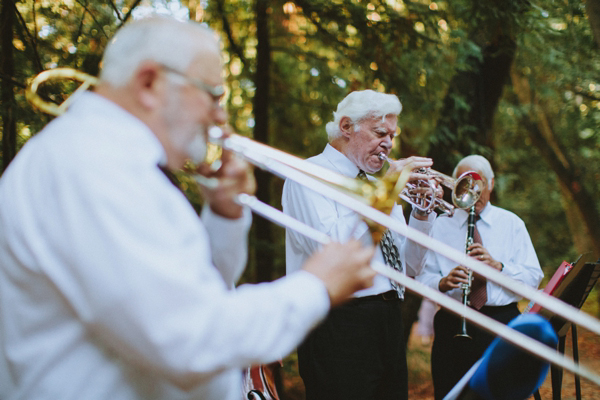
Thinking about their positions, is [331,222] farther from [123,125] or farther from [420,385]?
[420,385]

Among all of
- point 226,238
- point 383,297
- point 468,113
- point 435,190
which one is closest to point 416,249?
point 435,190

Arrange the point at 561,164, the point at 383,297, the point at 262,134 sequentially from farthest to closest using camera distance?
the point at 561,164 < the point at 262,134 < the point at 383,297

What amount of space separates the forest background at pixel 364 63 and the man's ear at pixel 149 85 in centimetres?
253

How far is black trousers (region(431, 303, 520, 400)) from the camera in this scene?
3.61 meters

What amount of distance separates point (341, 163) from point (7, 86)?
238 centimetres

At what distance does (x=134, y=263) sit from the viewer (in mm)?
1074

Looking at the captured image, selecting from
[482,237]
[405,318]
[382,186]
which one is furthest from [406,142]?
[382,186]

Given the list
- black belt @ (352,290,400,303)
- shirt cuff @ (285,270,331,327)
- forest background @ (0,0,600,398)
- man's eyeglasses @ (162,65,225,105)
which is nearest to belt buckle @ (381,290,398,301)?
black belt @ (352,290,400,303)

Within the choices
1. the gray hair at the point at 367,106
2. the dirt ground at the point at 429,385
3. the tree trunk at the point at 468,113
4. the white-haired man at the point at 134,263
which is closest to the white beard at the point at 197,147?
the white-haired man at the point at 134,263

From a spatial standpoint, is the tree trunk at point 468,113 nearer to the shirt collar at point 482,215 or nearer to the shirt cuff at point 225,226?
the shirt collar at point 482,215

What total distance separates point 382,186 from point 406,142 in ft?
22.0

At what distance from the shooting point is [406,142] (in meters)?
→ 8.22

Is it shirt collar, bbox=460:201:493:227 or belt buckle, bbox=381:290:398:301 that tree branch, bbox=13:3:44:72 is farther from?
shirt collar, bbox=460:201:493:227

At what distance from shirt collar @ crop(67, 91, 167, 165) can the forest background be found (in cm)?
245
